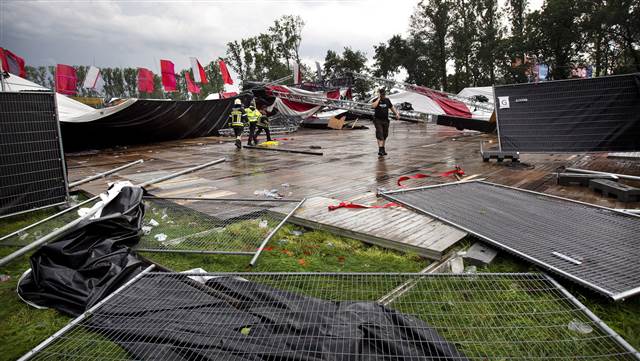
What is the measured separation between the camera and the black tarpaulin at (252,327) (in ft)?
6.06

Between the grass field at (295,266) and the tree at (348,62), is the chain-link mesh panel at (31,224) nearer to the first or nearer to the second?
the grass field at (295,266)

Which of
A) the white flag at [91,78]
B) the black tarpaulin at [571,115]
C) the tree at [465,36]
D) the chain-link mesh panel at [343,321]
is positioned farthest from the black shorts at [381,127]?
the tree at [465,36]

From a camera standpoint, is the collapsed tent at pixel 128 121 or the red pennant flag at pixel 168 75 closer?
the collapsed tent at pixel 128 121

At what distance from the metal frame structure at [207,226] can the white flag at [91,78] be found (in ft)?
60.7

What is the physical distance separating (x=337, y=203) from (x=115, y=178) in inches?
205

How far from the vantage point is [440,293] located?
8.14 feet

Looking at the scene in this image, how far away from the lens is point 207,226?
13.4 ft

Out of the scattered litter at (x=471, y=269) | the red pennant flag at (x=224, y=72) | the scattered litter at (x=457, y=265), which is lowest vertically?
the scattered litter at (x=471, y=269)

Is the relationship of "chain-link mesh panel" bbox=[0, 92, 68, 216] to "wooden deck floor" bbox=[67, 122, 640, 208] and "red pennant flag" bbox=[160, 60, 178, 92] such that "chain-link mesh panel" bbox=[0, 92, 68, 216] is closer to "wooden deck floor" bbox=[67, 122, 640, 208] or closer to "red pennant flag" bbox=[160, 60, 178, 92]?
"wooden deck floor" bbox=[67, 122, 640, 208]

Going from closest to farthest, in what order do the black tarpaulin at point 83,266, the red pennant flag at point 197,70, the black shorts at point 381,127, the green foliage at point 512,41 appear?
the black tarpaulin at point 83,266, the black shorts at point 381,127, the red pennant flag at point 197,70, the green foliage at point 512,41

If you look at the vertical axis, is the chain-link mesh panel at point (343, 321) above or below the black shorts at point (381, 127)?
below

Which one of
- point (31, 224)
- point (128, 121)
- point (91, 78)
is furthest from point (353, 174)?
point (91, 78)

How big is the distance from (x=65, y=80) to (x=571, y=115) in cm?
2159

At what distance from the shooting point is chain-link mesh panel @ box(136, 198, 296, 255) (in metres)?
3.47
